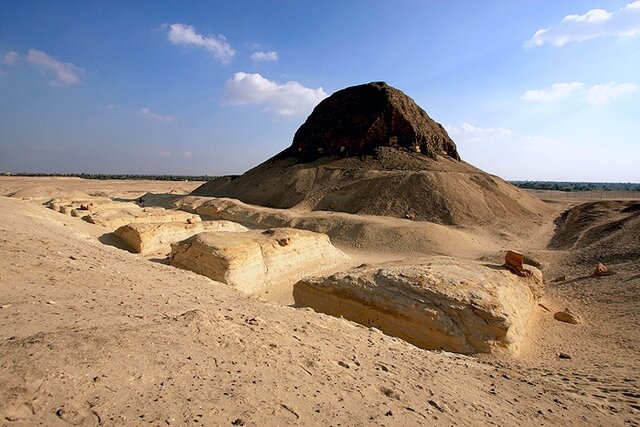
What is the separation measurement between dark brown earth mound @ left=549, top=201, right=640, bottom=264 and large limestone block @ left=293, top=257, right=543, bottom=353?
643 centimetres

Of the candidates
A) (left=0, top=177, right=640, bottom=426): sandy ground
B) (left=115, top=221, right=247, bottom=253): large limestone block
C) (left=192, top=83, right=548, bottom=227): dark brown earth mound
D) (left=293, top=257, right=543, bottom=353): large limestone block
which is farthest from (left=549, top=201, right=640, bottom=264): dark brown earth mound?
(left=115, top=221, right=247, bottom=253): large limestone block

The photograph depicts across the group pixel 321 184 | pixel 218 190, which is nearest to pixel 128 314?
pixel 321 184

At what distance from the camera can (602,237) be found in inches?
552

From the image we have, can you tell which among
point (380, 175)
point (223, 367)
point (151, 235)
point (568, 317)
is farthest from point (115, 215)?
point (380, 175)

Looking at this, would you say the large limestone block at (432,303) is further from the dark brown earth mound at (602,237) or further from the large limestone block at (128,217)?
the large limestone block at (128,217)

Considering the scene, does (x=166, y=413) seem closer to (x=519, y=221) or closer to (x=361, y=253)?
(x=361, y=253)

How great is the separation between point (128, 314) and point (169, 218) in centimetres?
1215

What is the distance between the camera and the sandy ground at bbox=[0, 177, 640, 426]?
86.2 inches

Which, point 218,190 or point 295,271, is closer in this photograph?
point 295,271

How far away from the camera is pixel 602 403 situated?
367 centimetres

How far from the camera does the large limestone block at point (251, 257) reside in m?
8.71

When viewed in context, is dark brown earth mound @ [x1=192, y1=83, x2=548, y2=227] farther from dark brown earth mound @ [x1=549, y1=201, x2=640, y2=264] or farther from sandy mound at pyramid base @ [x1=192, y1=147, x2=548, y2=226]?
dark brown earth mound @ [x1=549, y1=201, x2=640, y2=264]

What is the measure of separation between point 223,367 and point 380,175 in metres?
21.7

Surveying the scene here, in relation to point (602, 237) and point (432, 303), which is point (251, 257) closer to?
point (432, 303)
